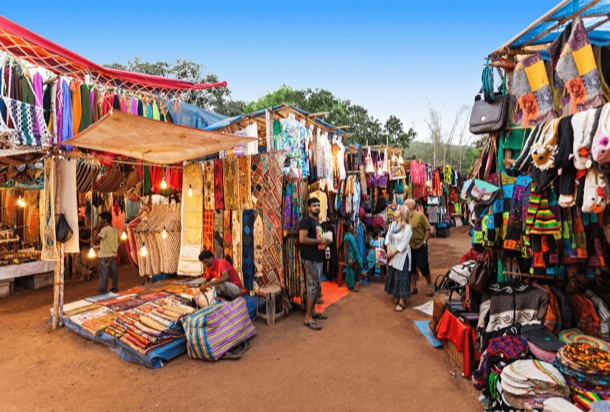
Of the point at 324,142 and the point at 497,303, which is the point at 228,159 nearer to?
the point at 324,142

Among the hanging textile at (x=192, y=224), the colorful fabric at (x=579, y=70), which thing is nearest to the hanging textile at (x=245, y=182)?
the hanging textile at (x=192, y=224)

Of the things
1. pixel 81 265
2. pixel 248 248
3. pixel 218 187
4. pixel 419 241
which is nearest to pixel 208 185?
pixel 218 187

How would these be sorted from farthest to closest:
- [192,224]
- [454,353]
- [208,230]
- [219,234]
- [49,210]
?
1. [192,224]
2. [208,230]
3. [219,234]
4. [49,210]
5. [454,353]

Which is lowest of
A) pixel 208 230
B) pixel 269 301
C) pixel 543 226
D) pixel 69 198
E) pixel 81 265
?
pixel 81 265

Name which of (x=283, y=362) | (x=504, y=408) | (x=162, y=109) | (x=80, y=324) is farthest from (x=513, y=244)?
(x=162, y=109)

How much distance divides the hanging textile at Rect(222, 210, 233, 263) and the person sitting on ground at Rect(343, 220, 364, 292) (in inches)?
103

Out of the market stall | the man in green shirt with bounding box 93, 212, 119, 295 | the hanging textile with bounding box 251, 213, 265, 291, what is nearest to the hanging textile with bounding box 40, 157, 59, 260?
the man in green shirt with bounding box 93, 212, 119, 295

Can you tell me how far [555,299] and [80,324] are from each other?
5678mm

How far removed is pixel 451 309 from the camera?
4039mm

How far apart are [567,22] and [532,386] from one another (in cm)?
321

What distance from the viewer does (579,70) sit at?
2.86 m

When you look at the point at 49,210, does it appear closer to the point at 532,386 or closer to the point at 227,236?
the point at 227,236

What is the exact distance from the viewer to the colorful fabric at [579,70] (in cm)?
278

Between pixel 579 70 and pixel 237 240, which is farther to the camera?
pixel 237 240
